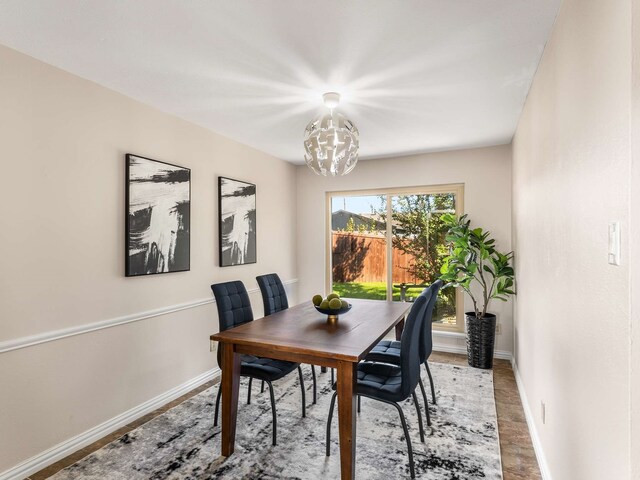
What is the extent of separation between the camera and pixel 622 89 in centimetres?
100

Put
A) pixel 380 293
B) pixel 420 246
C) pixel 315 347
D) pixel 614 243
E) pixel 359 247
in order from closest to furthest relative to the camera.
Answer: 1. pixel 614 243
2. pixel 315 347
3. pixel 420 246
4. pixel 380 293
5. pixel 359 247

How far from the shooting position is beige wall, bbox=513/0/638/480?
1.02 meters

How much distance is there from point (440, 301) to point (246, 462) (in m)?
3.17

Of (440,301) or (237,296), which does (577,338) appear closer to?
(237,296)

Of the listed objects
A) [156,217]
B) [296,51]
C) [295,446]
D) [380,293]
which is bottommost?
[295,446]

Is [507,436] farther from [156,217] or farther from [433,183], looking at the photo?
[156,217]

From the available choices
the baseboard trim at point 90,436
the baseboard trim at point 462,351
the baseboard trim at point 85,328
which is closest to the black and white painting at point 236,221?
the baseboard trim at point 85,328

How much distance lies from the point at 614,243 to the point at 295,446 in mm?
2167

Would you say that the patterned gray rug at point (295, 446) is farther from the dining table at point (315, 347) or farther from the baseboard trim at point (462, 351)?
the baseboard trim at point (462, 351)

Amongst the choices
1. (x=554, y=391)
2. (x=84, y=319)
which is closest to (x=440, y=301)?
(x=554, y=391)

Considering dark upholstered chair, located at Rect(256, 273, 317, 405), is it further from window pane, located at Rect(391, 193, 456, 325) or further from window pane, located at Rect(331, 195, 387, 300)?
window pane, located at Rect(391, 193, 456, 325)

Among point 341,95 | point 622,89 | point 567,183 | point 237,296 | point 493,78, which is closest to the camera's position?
point 622,89

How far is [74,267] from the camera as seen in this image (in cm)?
244

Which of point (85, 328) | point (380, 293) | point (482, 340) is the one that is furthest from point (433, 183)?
point (85, 328)
